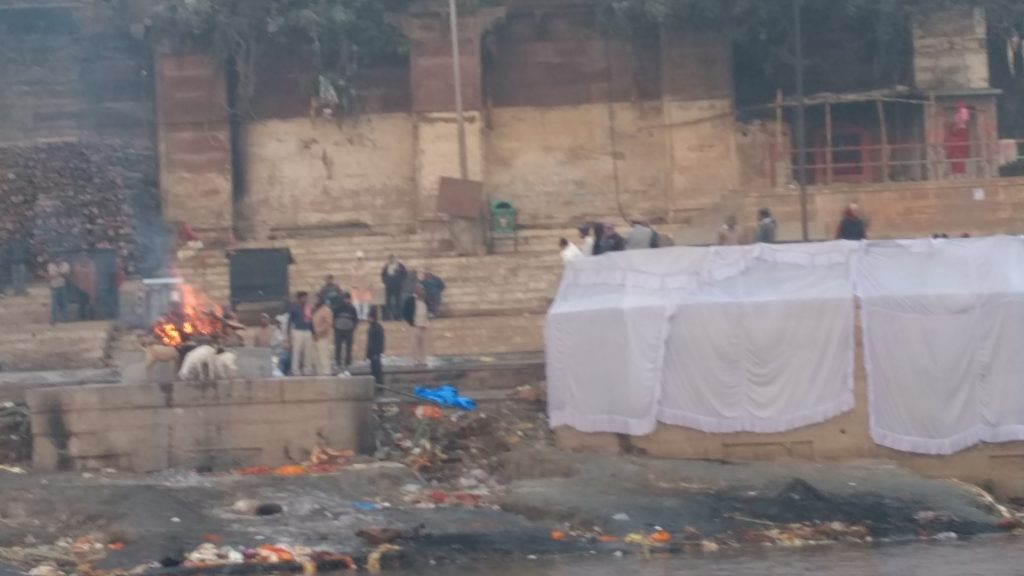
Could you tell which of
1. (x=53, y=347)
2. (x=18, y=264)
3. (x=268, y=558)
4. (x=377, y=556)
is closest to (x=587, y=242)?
(x=53, y=347)

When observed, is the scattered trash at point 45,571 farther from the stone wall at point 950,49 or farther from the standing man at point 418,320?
the stone wall at point 950,49

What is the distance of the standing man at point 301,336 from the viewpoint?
→ 23953mm

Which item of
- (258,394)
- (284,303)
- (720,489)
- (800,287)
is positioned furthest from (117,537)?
(284,303)

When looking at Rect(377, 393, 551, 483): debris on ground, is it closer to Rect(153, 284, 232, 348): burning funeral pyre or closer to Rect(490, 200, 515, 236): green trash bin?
Rect(153, 284, 232, 348): burning funeral pyre

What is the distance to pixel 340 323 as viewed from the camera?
1000 inches

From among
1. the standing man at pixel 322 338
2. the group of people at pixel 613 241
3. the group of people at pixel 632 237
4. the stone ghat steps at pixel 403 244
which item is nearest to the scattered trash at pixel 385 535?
the standing man at pixel 322 338

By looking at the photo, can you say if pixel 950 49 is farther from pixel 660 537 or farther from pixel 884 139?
pixel 660 537

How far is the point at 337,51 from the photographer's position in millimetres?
37812

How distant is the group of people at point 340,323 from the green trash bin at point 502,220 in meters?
7.34

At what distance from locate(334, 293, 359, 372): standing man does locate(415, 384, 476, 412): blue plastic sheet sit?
2.05m

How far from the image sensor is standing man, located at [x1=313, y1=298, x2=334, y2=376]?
78.2 ft

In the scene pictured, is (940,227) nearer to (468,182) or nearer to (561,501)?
(468,182)

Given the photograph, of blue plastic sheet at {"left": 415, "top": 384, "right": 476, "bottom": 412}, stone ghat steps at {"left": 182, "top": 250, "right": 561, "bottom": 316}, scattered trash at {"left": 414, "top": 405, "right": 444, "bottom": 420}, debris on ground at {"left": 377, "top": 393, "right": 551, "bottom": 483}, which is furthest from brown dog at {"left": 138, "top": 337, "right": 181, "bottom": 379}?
stone ghat steps at {"left": 182, "top": 250, "right": 561, "bottom": 316}

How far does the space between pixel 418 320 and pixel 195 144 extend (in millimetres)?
12768
